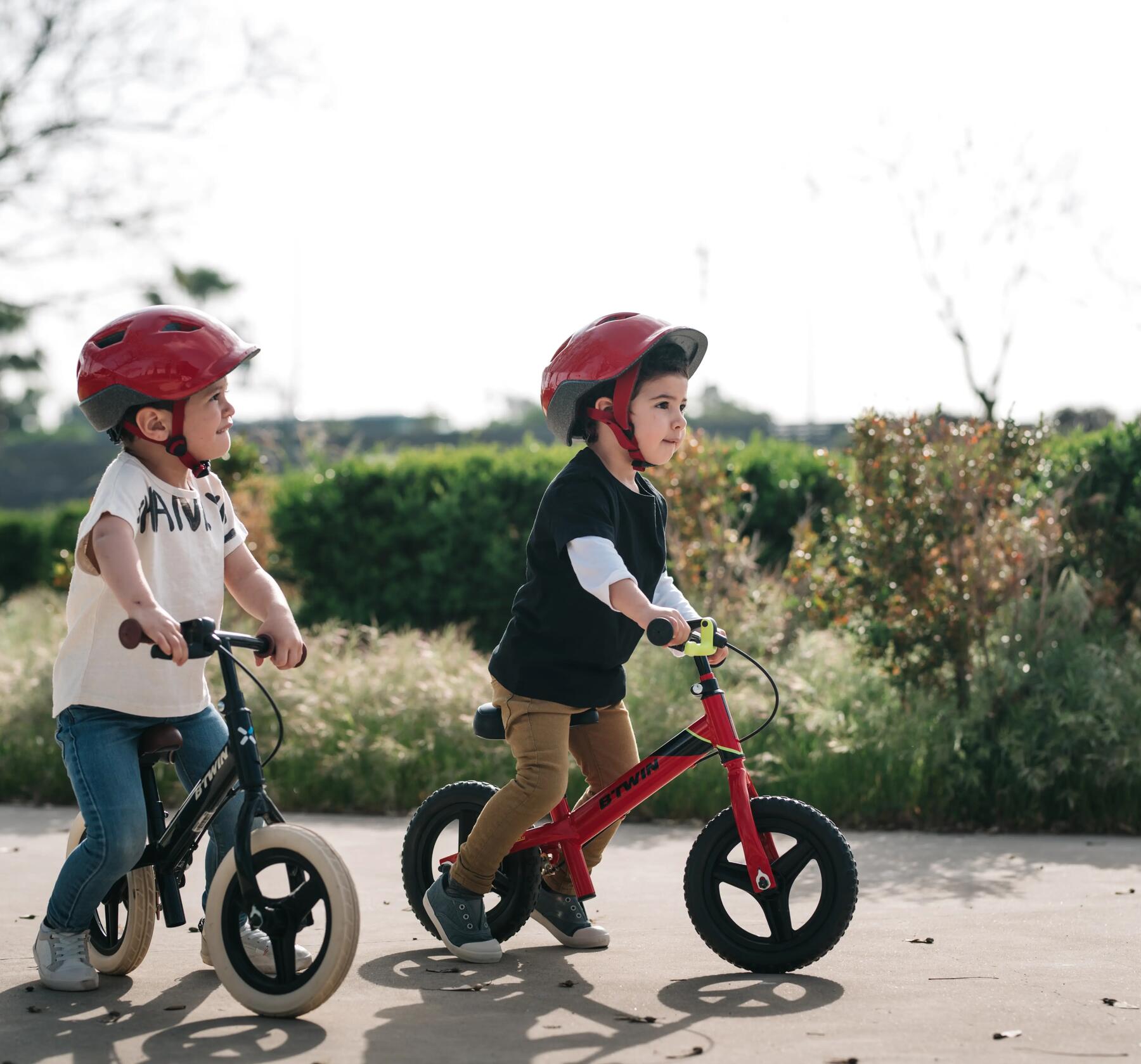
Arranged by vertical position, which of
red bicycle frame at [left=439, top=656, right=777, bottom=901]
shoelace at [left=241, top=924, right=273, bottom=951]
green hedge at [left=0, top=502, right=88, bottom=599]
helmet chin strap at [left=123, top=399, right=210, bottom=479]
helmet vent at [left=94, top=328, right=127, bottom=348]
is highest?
green hedge at [left=0, top=502, right=88, bottom=599]

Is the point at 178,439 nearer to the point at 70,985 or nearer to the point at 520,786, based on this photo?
the point at 520,786

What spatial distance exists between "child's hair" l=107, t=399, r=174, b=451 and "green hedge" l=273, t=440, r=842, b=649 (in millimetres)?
7213

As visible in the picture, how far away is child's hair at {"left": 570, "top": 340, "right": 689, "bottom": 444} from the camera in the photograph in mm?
3984

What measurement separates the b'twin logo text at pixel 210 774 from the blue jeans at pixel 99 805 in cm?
8

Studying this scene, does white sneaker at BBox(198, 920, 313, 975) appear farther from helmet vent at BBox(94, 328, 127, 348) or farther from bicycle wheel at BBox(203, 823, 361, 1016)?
helmet vent at BBox(94, 328, 127, 348)

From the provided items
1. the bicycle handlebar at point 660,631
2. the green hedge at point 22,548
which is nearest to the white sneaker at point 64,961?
the bicycle handlebar at point 660,631

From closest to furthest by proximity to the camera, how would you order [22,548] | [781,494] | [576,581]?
[576,581] → [781,494] → [22,548]

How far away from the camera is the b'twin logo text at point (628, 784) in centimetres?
389

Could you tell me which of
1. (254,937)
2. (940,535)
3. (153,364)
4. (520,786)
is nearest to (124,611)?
(153,364)

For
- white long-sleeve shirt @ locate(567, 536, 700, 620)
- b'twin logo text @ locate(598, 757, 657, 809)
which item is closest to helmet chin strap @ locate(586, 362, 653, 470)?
white long-sleeve shirt @ locate(567, 536, 700, 620)

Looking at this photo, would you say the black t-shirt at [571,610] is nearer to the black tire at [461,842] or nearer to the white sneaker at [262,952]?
the black tire at [461,842]

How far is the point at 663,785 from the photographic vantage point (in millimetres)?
3922

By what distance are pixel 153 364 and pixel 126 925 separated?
1520 millimetres

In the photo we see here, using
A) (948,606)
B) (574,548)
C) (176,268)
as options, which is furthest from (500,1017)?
(176,268)
